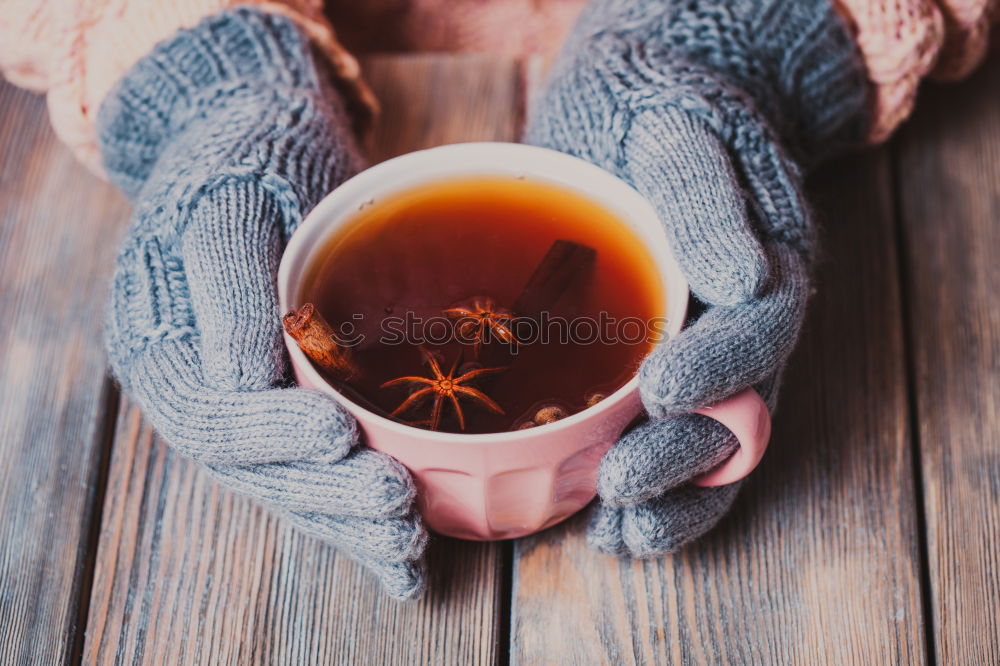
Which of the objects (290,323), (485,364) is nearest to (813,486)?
(485,364)

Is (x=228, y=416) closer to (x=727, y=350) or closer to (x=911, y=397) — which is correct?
(x=727, y=350)

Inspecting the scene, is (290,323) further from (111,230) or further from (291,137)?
(111,230)

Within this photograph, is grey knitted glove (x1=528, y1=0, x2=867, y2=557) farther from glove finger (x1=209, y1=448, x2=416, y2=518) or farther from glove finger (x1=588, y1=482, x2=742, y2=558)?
glove finger (x1=209, y1=448, x2=416, y2=518)

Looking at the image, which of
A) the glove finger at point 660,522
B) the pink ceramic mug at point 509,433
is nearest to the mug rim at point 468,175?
the pink ceramic mug at point 509,433

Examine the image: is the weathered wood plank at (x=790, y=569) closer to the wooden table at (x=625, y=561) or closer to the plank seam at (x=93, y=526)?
the wooden table at (x=625, y=561)

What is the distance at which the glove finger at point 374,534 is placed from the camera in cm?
66

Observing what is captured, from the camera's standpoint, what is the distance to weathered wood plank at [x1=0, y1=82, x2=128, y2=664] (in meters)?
0.77

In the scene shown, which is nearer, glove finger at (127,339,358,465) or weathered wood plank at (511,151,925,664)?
glove finger at (127,339,358,465)

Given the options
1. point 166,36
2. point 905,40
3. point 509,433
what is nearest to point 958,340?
point 905,40

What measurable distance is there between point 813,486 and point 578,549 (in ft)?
0.66

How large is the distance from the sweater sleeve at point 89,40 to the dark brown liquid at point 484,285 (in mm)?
274

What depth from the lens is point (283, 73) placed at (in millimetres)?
855

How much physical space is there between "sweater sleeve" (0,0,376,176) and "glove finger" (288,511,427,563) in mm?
445

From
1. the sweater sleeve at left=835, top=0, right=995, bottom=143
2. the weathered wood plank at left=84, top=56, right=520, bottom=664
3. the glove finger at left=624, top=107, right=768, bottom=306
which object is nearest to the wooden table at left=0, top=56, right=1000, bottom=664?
the weathered wood plank at left=84, top=56, right=520, bottom=664
